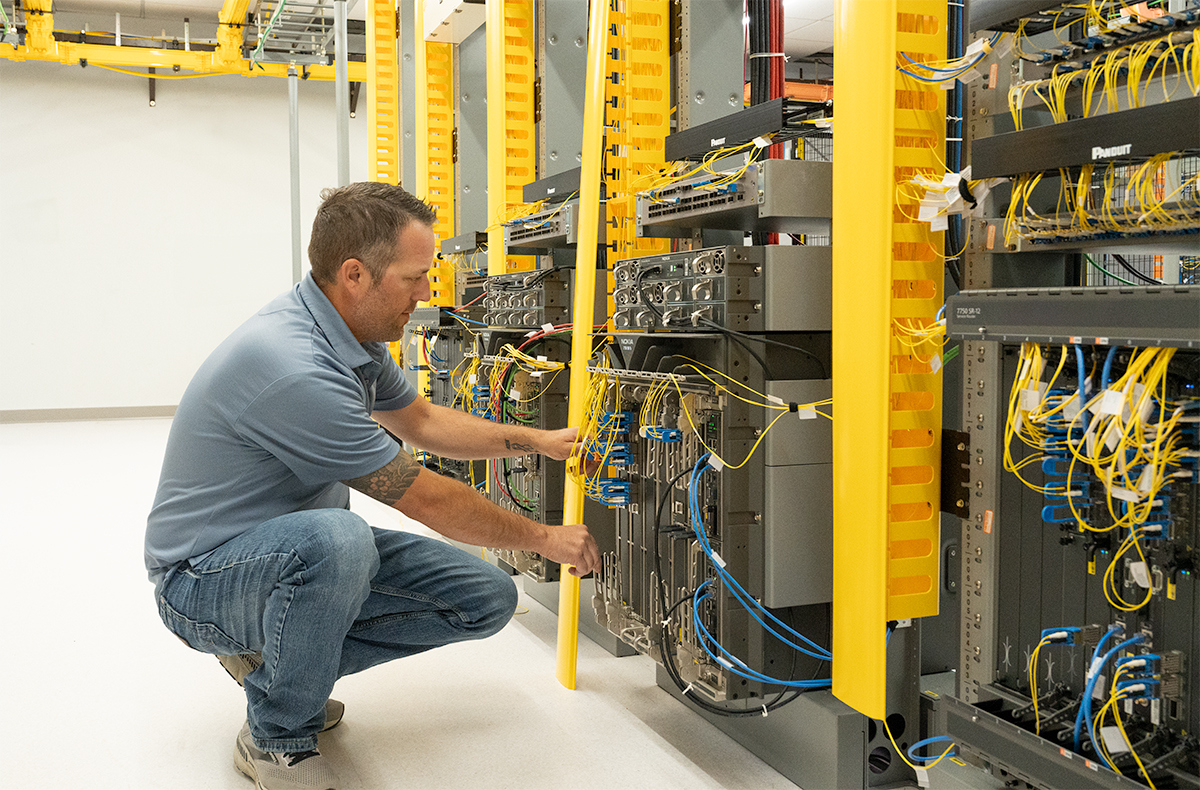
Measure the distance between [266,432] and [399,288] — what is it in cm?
41

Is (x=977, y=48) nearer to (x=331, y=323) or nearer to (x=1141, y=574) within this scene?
(x=1141, y=574)

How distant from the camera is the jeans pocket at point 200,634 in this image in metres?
2.01

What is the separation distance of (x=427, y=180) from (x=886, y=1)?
135 inches

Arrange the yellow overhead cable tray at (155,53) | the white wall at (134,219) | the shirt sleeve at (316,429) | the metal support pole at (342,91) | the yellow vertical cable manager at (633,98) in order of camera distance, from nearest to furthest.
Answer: the shirt sleeve at (316,429)
the yellow vertical cable manager at (633,98)
the metal support pole at (342,91)
the yellow overhead cable tray at (155,53)
the white wall at (134,219)

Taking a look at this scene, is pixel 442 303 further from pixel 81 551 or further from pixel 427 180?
pixel 81 551

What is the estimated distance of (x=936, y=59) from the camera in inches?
70.6

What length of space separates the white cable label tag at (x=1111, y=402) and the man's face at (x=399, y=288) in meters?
1.30

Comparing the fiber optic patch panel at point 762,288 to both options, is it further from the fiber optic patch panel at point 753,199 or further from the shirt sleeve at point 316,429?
the shirt sleeve at point 316,429

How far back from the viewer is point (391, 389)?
2404mm

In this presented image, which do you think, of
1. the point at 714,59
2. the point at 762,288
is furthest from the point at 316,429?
the point at 714,59

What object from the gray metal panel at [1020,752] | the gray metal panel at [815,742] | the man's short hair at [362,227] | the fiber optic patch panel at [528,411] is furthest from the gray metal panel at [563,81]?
the gray metal panel at [1020,752]

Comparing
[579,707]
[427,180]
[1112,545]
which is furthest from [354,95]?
[1112,545]

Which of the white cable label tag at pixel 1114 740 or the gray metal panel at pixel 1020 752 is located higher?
the white cable label tag at pixel 1114 740

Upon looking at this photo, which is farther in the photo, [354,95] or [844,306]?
[354,95]
